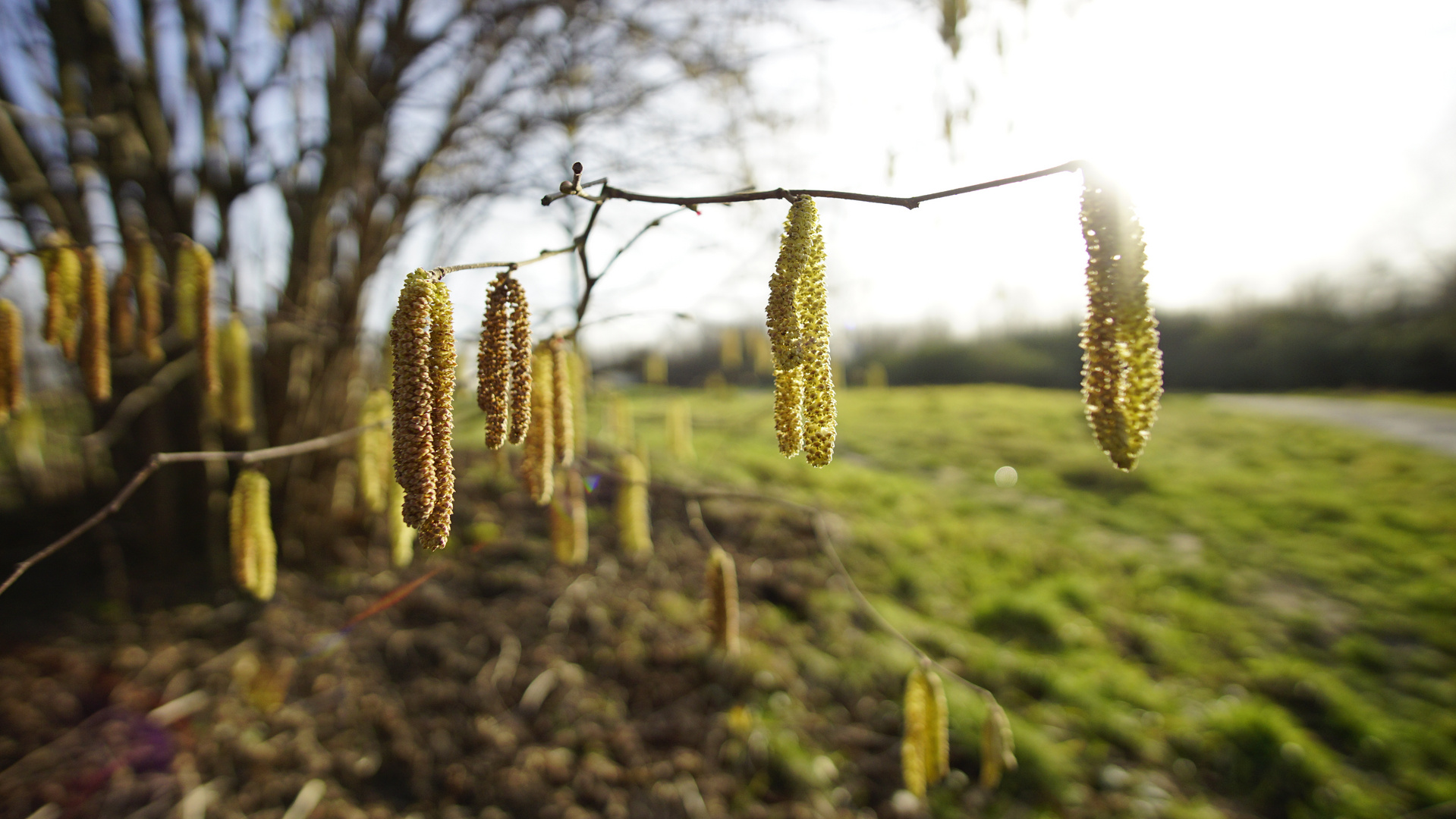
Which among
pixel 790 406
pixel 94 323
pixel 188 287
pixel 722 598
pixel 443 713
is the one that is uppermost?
pixel 188 287

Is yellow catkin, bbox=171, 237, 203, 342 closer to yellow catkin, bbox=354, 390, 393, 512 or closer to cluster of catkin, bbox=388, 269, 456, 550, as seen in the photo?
yellow catkin, bbox=354, 390, 393, 512

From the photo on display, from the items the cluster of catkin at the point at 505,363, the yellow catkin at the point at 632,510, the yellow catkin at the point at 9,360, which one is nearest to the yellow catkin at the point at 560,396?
the cluster of catkin at the point at 505,363

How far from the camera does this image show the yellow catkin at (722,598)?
1.99 m

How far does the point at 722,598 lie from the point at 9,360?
1917mm

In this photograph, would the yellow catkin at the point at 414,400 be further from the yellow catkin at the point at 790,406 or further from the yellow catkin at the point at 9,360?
the yellow catkin at the point at 9,360

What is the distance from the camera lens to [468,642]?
3.59m

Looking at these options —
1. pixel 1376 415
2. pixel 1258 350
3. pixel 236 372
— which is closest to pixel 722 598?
pixel 236 372

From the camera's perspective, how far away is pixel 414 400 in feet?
2.78

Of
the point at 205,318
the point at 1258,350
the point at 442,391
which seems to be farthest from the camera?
the point at 1258,350

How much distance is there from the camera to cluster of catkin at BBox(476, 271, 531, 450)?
3.01ft

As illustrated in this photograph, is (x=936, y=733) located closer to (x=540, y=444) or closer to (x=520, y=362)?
(x=540, y=444)

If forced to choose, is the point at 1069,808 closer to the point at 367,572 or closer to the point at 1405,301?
the point at 367,572

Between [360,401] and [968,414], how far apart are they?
9.63 m

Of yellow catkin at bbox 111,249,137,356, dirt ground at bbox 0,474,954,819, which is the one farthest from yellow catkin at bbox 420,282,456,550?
dirt ground at bbox 0,474,954,819
